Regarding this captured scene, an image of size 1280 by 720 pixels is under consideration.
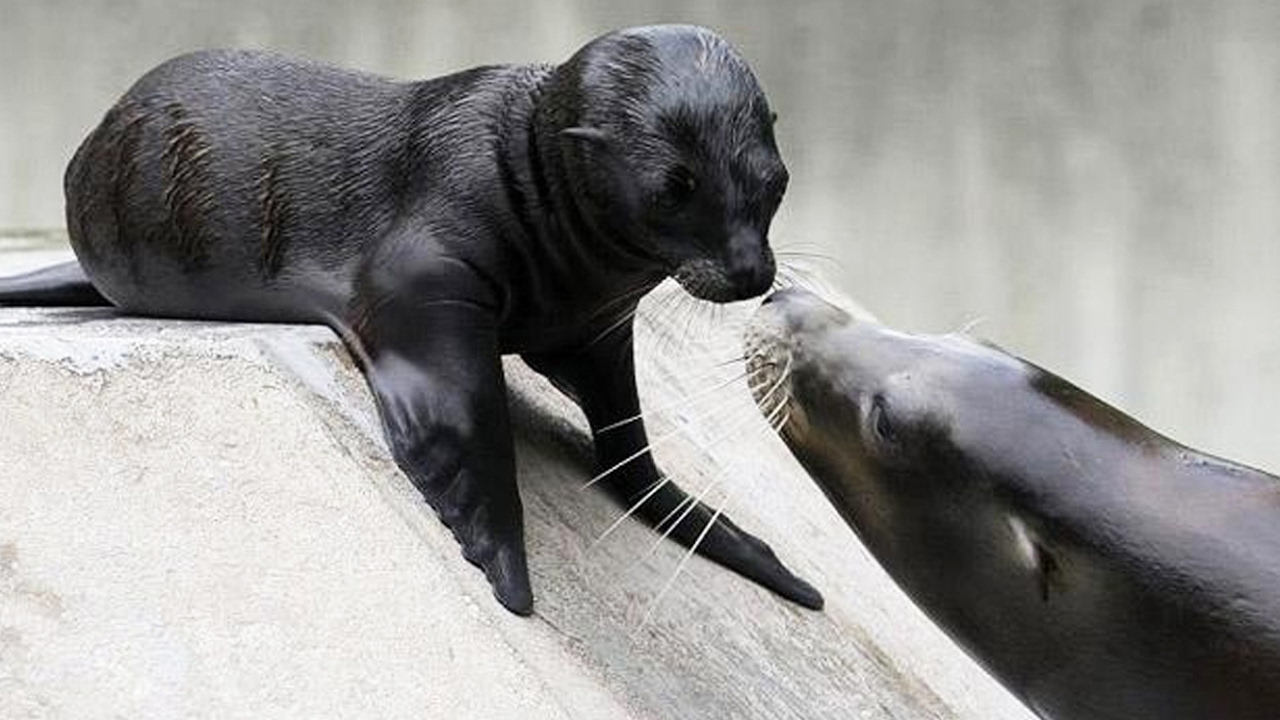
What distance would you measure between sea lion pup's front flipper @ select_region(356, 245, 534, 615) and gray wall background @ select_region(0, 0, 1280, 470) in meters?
4.33

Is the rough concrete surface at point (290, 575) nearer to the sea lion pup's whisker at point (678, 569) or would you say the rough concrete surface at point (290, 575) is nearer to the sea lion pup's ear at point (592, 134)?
the sea lion pup's whisker at point (678, 569)

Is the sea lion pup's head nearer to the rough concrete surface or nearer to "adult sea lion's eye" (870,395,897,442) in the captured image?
"adult sea lion's eye" (870,395,897,442)

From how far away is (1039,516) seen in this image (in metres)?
2.67

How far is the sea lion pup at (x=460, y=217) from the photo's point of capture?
2.63 meters

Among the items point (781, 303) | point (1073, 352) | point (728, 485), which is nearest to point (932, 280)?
point (1073, 352)

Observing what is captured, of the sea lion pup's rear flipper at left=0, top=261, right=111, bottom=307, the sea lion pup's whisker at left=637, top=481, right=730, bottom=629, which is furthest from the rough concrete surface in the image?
the sea lion pup's rear flipper at left=0, top=261, right=111, bottom=307

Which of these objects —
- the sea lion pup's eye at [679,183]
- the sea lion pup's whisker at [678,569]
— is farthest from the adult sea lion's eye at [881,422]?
the sea lion pup's eye at [679,183]

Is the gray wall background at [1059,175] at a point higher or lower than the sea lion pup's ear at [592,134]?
lower

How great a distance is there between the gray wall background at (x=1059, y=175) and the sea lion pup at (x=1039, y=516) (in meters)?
4.14

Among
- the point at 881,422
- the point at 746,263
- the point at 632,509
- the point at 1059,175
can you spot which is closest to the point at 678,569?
the point at 632,509

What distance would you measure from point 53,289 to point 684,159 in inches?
47.9

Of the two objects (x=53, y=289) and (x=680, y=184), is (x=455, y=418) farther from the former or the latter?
(x=53, y=289)

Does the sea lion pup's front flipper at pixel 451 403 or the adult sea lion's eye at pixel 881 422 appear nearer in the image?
the sea lion pup's front flipper at pixel 451 403

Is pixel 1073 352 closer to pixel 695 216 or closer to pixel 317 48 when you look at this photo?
pixel 317 48
